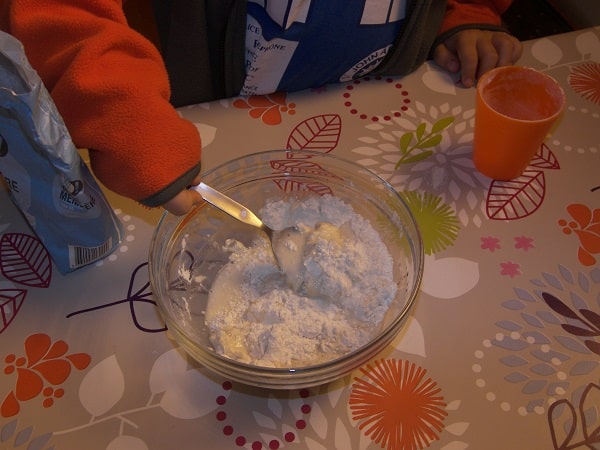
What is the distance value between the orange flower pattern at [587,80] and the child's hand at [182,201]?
2.19 ft

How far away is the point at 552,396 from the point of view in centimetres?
61

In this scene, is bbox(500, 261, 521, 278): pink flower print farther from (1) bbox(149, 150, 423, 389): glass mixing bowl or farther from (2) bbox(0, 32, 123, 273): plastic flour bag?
(2) bbox(0, 32, 123, 273): plastic flour bag

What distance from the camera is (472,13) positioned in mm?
1054

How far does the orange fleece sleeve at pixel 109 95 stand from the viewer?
1.88ft

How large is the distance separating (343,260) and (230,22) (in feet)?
1.59

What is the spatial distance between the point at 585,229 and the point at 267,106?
0.51 meters

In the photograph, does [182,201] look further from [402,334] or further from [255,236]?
[402,334]

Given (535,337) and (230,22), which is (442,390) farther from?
(230,22)

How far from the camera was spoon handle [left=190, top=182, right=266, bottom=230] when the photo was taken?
0.66 m

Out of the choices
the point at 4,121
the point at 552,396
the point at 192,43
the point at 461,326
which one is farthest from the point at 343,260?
the point at 192,43

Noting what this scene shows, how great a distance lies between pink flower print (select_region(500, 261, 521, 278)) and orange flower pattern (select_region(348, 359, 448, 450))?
18 cm

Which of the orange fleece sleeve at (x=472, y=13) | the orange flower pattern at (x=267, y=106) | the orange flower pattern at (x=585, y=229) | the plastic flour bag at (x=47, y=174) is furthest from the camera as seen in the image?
the orange fleece sleeve at (x=472, y=13)

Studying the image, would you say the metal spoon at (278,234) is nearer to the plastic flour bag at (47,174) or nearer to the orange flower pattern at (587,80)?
the plastic flour bag at (47,174)

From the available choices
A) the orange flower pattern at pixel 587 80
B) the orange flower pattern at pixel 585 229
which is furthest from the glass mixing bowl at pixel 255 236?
the orange flower pattern at pixel 587 80
